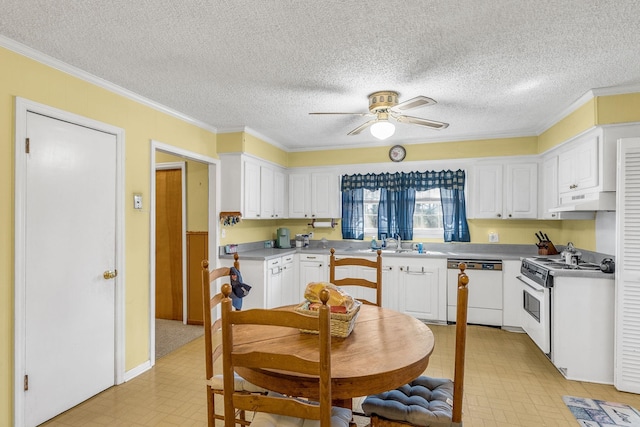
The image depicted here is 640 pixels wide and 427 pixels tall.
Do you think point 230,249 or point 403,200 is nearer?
point 230,249

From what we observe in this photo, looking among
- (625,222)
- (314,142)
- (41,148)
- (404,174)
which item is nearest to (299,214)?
(314,142)

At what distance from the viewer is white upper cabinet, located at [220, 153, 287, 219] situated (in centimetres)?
416

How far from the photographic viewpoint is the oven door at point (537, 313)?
3086 mm

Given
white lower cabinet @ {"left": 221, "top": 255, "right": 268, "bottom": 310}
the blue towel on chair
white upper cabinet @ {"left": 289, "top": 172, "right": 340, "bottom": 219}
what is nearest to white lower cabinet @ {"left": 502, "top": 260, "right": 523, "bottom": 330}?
white upper cabinet @ {"left": 289, "top": 172, "right": 340, "bottom": 219}

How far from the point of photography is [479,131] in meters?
4.36

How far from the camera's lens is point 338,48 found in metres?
2.19

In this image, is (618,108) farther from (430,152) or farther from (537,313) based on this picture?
(430,152)

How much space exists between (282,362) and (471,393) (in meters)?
2.16

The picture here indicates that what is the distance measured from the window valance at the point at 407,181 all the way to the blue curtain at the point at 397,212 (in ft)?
0.30

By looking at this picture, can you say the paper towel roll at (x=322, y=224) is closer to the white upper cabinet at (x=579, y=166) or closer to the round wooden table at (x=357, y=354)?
the white upper cabinet at (x=579, y=166)

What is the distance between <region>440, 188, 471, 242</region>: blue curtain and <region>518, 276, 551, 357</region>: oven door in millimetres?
988

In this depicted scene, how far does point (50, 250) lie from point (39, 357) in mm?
708

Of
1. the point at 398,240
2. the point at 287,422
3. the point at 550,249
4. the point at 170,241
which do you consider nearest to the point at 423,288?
the point at 398,240

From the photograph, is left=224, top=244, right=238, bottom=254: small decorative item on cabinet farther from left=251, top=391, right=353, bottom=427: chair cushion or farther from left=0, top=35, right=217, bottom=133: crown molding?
left=251, top=391, right=353, bottom=427: chair cushion
